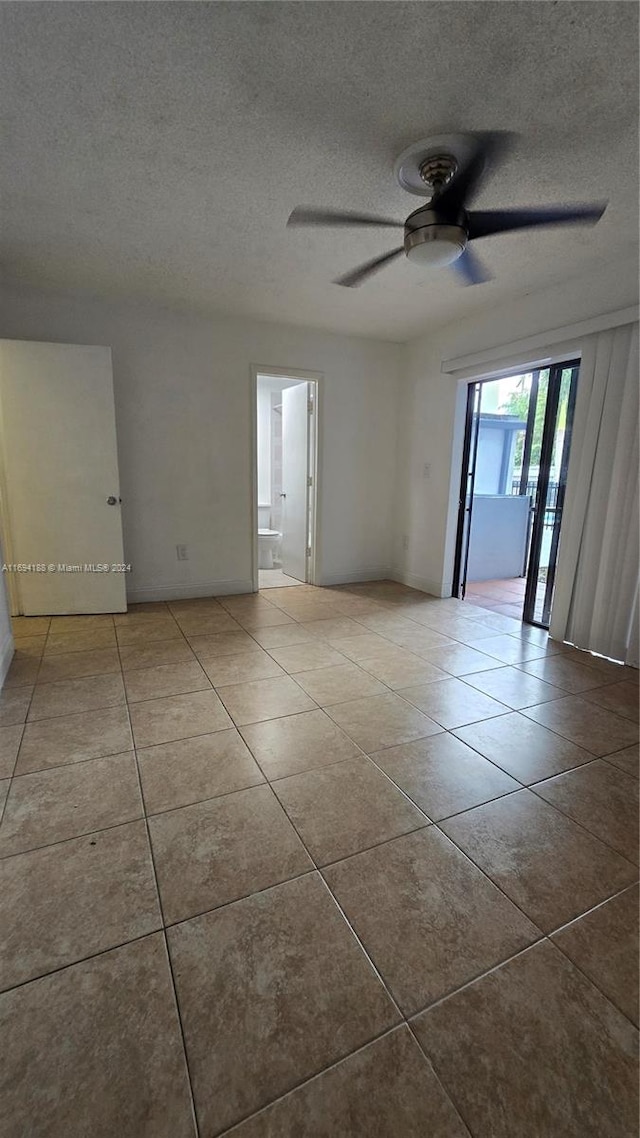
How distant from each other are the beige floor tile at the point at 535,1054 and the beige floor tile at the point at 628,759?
1029 millimetres

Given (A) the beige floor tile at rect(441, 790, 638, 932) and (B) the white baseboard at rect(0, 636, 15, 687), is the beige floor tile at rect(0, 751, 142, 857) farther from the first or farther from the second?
(A) the beige floor tile at rect(441, 790, 638, 932)

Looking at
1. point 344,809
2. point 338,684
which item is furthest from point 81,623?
point 344,809

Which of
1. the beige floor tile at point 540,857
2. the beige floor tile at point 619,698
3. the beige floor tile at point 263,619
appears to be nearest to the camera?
the beige floor tile at point 540,857

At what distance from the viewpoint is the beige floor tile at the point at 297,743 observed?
1.95m

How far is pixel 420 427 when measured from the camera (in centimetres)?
466

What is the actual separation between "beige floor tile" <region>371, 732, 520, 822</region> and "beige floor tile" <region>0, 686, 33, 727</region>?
169 centimetres

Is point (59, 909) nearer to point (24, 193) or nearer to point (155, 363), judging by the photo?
point (24, 193)

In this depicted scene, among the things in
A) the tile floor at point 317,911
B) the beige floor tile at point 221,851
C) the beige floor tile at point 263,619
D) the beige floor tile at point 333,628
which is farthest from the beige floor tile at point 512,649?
the beige floor tile at point 221,851

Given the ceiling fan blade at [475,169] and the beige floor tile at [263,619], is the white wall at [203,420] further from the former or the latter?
the ceiling fan blade at [475,169]

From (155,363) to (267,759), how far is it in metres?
3.37

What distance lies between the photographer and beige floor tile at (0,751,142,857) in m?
1.55

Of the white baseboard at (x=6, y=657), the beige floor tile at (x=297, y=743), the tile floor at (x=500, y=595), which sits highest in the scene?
the white baseboard at (x=6, y=657)

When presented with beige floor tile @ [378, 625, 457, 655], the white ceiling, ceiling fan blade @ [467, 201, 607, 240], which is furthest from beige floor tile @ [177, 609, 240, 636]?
ceiling fan blade @ [467, 201, 607, 240]

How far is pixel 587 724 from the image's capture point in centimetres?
229
